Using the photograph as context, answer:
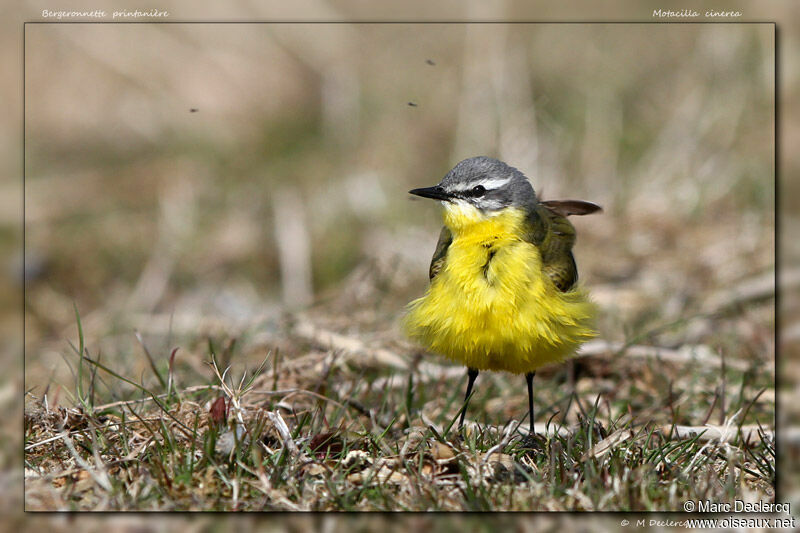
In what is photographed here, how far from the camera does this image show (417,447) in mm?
3598

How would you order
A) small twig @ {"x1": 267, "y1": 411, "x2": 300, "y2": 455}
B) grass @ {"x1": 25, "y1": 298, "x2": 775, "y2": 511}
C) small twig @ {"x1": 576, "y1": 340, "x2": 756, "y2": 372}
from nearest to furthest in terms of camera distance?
1. grass @ {"x1": 25, "y1": 298, "x2": 775, "y2": 511}
2. small twig @ {"x1": 267, "y1": 411, "x2": 300, "y2": 455}
3. small twig @ {"x1": 576, "y1": 340, "x2": 756, "y2": 372}

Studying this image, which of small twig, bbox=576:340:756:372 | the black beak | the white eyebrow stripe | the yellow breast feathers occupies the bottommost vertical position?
small twig, bbox=576:340:756:372

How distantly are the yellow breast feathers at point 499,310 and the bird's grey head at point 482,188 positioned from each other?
6.2 inches

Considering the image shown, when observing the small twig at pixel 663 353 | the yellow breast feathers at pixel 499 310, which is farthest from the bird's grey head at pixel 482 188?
the small twig at pixel 663 353

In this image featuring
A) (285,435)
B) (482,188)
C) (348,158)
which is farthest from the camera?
(348,158)

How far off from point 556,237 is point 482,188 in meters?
0.51

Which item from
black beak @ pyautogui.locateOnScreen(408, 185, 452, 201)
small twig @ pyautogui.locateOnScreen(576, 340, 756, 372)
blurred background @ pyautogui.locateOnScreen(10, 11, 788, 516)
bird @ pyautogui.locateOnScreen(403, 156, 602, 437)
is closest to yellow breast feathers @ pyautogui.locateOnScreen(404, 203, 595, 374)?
bird @ pyautogui.locateOnScreen(403, 156, 602, 437)

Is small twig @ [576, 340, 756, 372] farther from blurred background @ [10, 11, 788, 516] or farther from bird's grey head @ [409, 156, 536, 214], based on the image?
bird's grey head @ [409, 156, 536, 214]

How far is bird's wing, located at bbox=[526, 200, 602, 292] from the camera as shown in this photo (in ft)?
13.6

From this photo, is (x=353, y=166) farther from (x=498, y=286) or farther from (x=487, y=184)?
(x=498, y=286)

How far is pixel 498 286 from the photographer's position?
3855 millimetres

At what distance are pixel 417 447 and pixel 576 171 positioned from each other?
19.0ft

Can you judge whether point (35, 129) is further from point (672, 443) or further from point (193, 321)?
point (672, 443)

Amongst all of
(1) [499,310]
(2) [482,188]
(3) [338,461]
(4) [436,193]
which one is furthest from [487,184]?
(3) [338,461]
